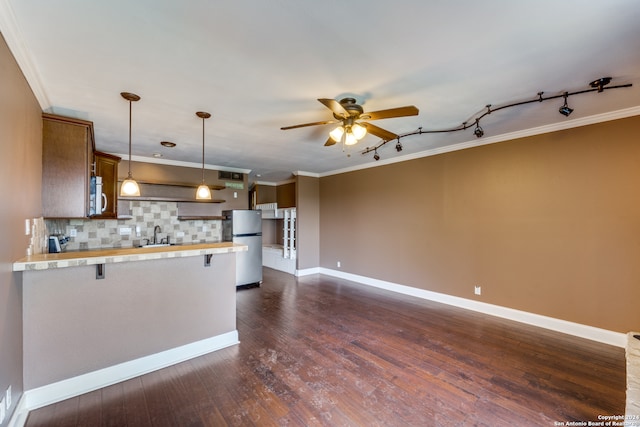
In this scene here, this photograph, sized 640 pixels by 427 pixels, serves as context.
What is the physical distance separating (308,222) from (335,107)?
14.7 ft

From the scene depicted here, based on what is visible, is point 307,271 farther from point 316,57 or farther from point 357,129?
point 316,57

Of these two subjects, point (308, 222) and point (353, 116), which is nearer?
point (353, 116)

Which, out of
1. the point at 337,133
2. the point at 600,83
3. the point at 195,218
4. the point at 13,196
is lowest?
the point at 195,218

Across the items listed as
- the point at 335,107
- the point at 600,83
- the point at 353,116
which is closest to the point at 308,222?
the point at 353,116

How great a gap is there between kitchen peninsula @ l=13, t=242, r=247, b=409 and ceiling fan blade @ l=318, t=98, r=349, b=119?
1760 millimetres

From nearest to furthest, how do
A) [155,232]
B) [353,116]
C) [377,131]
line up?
[353,116] → [377,131] → [155,232]

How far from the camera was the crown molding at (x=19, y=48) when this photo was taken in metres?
1.49

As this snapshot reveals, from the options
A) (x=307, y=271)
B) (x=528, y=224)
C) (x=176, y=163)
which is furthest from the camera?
(x=307, y=271)

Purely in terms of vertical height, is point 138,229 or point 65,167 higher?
point 65,167

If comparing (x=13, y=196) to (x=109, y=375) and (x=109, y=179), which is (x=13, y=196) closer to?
(x=109, y=375)

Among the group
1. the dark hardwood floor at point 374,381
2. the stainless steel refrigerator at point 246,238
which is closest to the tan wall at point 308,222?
the stainless steel refrigerator at point 246,238

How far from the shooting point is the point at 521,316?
3.63m

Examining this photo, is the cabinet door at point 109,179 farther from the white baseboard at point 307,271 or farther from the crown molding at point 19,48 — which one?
the white baseboard at point 307,271

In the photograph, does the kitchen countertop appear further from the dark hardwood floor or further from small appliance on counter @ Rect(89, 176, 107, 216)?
the dark hardwood floor
